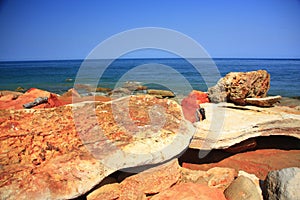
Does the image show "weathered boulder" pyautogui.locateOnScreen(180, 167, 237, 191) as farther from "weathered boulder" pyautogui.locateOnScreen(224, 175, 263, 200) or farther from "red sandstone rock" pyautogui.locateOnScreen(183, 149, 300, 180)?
"red sandstone rock" pyautogui.locateOnScreen(183, 149, 300, 180)

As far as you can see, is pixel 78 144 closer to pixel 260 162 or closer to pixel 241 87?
pixel 260 162

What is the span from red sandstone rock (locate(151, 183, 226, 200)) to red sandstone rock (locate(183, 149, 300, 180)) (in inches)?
33.5

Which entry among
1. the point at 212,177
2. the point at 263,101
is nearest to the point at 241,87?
the point at 263,101

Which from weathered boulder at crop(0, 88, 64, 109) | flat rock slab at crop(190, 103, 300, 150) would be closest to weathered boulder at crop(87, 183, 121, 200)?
flat rock slab at crop(190, 103, 300, 150)

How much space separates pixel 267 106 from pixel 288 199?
2.60 meters

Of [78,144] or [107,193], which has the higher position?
[78,144]

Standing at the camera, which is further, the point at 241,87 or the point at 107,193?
the point at 241,87

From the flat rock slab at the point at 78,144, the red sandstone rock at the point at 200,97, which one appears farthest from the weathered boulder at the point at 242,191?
the red sandstone rock at the point at 200,97

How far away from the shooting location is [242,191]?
301cm

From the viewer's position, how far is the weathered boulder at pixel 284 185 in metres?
2.65

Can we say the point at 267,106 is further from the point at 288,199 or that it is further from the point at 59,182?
the point at 59,182

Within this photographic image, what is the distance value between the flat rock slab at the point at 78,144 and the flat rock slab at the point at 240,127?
2.49ft

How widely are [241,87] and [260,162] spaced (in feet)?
5.65

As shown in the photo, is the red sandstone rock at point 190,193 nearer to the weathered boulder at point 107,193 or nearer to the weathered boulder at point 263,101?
the weathered boulder at point 107,193
